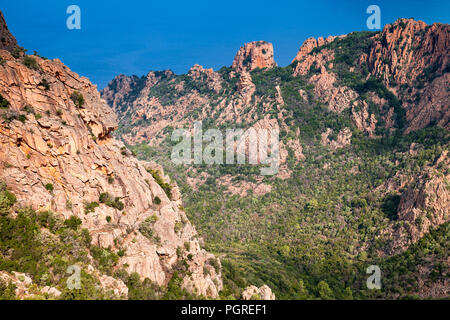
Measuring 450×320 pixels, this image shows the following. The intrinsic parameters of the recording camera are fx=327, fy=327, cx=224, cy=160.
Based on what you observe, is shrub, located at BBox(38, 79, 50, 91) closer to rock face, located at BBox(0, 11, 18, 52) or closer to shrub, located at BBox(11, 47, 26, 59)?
shrub, located at BBox(11, 47, 26, 59)

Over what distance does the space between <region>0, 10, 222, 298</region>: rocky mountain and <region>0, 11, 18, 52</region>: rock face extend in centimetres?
18

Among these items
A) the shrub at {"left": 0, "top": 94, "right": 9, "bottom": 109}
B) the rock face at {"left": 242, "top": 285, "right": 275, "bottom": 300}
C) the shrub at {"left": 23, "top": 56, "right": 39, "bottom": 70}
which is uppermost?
the shrub at {"left": 23, "top": 56, "right": 39, "bottom": 70}

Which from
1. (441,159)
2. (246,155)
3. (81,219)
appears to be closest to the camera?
(81,219)

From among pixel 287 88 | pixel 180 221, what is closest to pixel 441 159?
pixel 180 221

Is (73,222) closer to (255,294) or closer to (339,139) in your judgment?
(255,294)

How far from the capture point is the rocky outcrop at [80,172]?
36.1 m

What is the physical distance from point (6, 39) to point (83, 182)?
24674 mm

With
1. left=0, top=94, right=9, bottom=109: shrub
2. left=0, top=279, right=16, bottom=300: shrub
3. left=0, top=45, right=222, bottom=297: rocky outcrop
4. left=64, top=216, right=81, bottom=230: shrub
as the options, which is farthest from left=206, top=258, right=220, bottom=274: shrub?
left=0, top=94, right=9, bottom=109: shrub

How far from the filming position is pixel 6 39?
46.9m

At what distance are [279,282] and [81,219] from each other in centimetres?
5560

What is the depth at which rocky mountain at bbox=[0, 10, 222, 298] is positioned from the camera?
116 feet

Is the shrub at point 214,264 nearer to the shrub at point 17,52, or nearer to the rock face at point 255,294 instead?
the rock face at point 255,294
